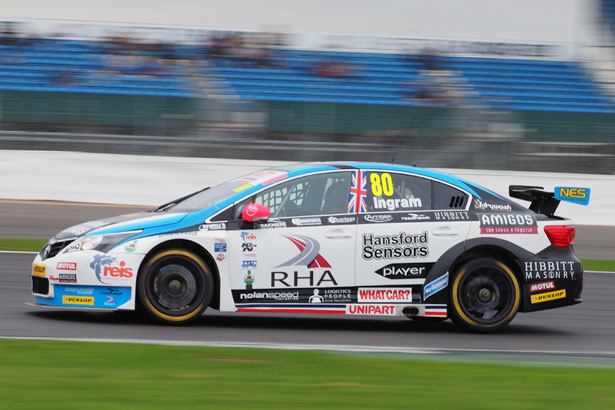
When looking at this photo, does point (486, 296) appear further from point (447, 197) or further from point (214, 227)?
point (214, 227)

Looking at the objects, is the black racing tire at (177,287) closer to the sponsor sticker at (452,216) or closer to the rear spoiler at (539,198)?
the sponsor sticker at (452,216)

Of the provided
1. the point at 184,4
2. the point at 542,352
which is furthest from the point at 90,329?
the point at 184,4

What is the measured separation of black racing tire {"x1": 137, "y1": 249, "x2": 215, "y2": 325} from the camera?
24.0ft

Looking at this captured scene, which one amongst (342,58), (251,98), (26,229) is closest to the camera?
(26,229)

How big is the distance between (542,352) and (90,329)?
349cm

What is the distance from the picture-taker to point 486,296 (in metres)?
7.93

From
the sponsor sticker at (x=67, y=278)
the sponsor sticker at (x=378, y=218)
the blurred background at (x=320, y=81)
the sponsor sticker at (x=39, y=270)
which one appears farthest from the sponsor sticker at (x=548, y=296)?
the blurred background at (x=320, y=81)

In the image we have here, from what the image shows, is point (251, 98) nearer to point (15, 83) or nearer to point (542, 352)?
Result: point (15, 83)

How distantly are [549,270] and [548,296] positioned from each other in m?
0.22

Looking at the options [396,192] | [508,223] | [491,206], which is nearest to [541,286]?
[508,223]

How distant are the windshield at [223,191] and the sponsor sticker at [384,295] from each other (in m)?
1.17

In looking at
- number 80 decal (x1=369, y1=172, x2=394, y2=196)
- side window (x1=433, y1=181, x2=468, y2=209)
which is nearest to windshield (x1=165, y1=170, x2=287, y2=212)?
number 80 decal (x1=369, y1=172, x2=394, y2=196)

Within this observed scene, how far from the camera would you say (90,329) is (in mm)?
7230

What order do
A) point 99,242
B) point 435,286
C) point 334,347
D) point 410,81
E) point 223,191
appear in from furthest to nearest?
point 410,81
point 223,191
point 435,286
point 99,242
point 334,347
